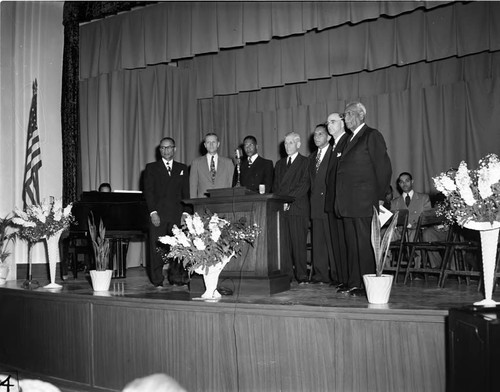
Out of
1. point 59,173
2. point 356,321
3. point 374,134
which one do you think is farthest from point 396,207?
point 59,173

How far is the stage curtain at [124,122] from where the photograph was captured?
940 centimetres

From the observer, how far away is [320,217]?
5.37 m

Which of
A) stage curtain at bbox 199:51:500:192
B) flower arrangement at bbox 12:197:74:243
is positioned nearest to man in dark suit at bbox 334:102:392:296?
flower arrangement at bbox 12:197:74:243

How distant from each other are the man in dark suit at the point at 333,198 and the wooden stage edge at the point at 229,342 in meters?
0.35

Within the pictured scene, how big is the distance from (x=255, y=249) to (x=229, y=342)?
0.93 m

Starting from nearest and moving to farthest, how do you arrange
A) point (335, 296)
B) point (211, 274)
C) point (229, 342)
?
point (229, 342) < point (211, 274) < point (335, 296)

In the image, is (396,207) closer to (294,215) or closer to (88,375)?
(294,215)

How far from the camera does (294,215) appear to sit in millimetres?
5570

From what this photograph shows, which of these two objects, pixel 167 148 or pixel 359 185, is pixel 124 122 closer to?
pixel 167 148

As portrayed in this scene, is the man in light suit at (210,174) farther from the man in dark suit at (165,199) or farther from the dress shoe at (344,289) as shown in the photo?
the dress shoe at (344,289)

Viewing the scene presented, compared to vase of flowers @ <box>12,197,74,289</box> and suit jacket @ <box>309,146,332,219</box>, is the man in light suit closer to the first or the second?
suit jacket @ <box>309,146,332,219</box>

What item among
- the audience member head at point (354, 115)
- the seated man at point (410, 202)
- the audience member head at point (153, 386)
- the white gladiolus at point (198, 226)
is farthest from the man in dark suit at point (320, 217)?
the audience member head at point (153, 386)

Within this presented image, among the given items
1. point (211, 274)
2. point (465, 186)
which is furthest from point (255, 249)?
point (465, 186)

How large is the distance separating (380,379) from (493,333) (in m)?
1.18
